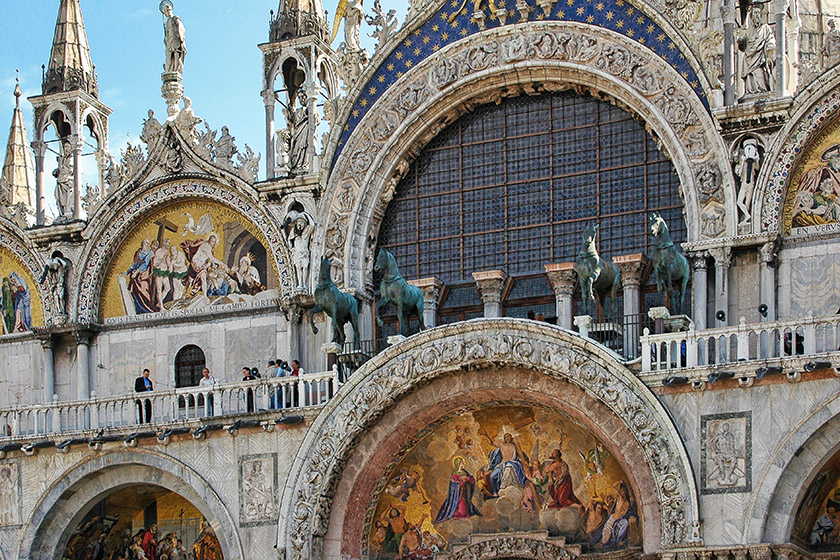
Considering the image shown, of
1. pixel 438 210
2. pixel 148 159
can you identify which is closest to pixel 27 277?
pixel 148 159

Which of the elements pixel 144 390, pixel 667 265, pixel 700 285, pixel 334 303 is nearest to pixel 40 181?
pixel 144 390

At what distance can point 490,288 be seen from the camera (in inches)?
1283

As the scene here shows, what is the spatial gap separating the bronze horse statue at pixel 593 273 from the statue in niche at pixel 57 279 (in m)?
10.6

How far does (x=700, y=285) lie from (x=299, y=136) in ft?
27.1

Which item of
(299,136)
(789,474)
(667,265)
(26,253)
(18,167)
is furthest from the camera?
(18,167)

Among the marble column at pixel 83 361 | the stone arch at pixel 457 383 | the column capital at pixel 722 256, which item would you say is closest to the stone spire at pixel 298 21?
the marble column at pixel 83 361

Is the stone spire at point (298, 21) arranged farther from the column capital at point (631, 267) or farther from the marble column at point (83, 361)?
the column capital at point (631, 267)

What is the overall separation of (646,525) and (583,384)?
2.40 metres

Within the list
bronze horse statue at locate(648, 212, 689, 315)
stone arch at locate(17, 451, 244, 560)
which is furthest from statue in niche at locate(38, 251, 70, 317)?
bronze horse statue at locate(648, 212, 689, 315)

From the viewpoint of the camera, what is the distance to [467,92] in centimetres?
3381

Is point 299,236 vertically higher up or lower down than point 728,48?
lower down

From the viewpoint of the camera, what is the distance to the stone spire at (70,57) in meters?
37.2

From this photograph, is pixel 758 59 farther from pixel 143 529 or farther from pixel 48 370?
pixel 48 370

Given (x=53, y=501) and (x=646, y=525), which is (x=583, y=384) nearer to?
(x=646, y=525)
